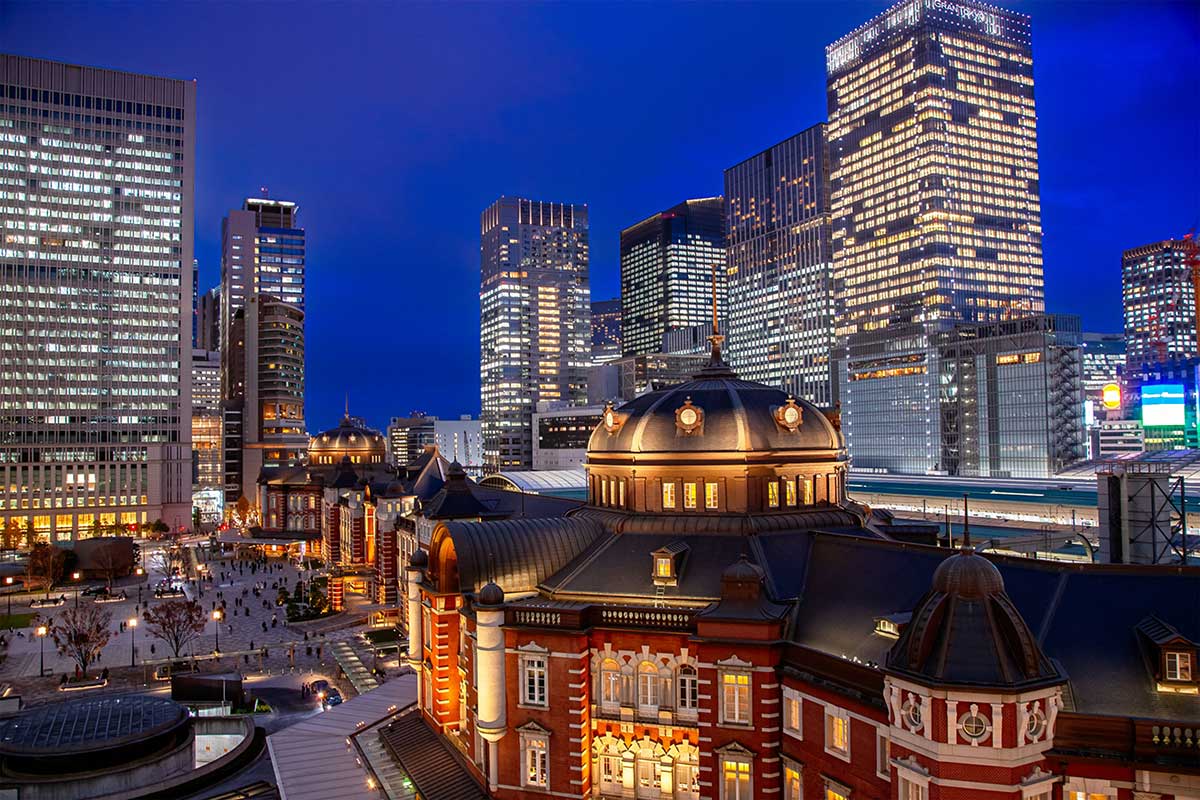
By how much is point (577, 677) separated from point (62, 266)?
505ft

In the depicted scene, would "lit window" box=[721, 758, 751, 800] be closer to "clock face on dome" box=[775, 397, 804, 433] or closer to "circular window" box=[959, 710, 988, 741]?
"circular window" box=[959, 710, 988, 741]

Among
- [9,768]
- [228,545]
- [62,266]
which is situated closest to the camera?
[9,768]

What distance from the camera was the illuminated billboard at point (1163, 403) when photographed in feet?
634

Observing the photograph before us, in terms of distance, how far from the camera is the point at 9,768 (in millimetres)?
42406

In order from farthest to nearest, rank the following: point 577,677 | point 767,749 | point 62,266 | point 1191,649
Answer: point 62,266 → point 577,677 → point 767,749 → point 1191,649

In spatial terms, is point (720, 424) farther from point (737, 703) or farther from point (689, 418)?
point (737, 703)

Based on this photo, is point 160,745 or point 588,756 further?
point 160,745

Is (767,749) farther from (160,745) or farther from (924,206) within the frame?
(924,206)

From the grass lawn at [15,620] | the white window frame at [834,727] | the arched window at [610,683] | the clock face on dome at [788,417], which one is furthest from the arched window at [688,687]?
the grass lawn at [15,620]

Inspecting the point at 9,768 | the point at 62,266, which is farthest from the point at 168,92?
the point at 9,768

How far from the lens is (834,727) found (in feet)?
101

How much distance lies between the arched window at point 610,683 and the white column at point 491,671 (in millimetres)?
4550

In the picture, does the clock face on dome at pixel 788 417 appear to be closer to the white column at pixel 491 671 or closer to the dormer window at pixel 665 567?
the dormer window at pixel 665 567

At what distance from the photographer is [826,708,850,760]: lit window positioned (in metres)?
30.0
